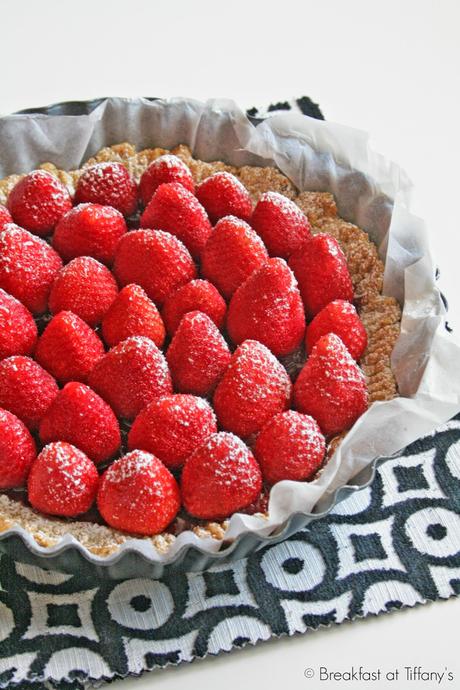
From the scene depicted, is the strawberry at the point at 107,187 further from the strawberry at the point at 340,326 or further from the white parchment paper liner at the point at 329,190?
the strawberry at the point at 340,326

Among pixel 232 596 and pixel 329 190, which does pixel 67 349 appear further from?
pixel 329 190

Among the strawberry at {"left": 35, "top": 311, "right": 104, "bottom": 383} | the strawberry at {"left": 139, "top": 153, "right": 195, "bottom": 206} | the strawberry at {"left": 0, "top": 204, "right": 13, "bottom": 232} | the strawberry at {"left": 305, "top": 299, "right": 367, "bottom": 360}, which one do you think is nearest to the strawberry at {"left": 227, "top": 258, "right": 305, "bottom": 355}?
the strawberry at {"left": 305, "top": 299, "right": 367, "bottom": 360}

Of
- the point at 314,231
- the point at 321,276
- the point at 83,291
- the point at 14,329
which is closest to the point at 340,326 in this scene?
the point at 321,276

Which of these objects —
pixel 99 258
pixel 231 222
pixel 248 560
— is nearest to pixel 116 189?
pixel 99 258

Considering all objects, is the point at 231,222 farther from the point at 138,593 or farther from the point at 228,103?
the point at 138,593

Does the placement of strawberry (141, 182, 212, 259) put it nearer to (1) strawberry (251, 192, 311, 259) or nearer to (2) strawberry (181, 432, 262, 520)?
(1) strawberry (251, 192, 311, 259)

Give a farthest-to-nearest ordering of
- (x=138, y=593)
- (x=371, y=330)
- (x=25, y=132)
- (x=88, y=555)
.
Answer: (x=25, y=132) → (x=371, y=330) → (x=138, y=593) → (x=88, y=555)

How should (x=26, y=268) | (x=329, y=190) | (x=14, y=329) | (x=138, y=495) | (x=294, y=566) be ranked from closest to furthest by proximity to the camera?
1. (x=138, y=495)
2. (x=294, y=566)
3. (x=14, y=329)
4. (x=26, y=268)
5. (x=329, y=190)
